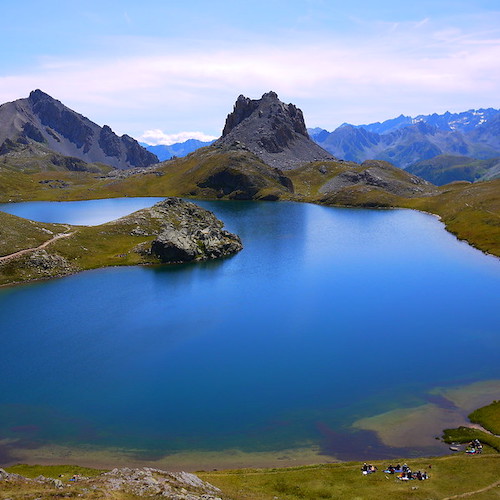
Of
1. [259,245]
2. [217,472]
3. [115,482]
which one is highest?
[259,245]

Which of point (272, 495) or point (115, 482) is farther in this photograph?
→ point (272, 495)

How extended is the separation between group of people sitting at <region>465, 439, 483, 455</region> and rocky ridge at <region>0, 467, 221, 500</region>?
2995 centimetres

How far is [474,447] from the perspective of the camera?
173 ft

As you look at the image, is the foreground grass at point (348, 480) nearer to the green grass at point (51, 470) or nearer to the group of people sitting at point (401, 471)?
the green grass at point (51, 470)

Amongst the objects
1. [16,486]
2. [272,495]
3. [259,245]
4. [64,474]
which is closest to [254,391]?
[272,495]

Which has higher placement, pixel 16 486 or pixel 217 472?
pixel 16 486

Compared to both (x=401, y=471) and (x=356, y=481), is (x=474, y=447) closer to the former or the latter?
(x=401, y=471)

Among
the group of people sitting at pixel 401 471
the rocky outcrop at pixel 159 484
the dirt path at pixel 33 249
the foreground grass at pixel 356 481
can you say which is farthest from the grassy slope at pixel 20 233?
the group of people sitting at pixel 401 471

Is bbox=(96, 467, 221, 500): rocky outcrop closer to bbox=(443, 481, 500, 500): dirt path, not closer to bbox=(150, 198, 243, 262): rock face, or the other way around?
bbox=(443, 481, 500, 500): dirt path

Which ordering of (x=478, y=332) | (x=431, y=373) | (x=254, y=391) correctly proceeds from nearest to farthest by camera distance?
(x=254, y=391)
(x=431, y=373)
(x=478, y=332)

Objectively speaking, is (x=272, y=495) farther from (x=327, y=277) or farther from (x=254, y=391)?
(x=327, y=277)

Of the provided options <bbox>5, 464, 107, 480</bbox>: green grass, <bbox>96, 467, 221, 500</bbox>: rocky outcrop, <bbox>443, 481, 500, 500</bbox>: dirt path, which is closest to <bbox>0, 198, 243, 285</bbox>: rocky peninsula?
<bbox>5, 464, 107, 480</bbox>: green grass

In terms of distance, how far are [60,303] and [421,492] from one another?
296 ft

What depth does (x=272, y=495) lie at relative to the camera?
44250mm
